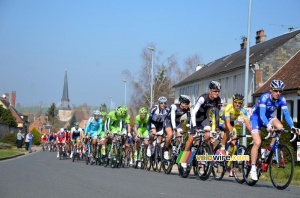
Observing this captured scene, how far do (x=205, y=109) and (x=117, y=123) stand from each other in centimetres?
679

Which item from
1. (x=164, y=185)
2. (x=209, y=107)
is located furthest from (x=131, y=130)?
(x=164, y=185)

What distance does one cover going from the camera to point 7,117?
276ft

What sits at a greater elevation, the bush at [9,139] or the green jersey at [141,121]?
the green jersey at [141,121]

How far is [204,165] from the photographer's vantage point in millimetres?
13469

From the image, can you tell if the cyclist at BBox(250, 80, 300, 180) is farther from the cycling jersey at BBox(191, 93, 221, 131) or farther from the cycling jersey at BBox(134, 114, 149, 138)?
the cycling jersey at BBox(134, 114, 149, 138)

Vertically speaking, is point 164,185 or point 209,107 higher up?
point 209,107

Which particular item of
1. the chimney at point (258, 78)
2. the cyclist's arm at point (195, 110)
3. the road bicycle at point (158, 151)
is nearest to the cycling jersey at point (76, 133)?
the road bicycle at point (158, 151)

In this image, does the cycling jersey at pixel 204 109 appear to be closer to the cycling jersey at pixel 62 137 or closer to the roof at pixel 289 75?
the cycling jersey at pixel 62 137

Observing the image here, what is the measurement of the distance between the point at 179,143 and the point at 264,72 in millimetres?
33059

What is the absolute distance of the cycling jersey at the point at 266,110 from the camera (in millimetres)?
11148

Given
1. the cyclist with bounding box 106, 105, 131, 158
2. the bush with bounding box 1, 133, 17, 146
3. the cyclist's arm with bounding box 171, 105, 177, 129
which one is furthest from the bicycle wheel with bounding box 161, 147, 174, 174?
the bush with bounding box 1, 133, 17, 146

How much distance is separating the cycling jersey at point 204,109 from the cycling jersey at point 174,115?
1.44m

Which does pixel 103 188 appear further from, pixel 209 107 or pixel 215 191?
pixel 209 107

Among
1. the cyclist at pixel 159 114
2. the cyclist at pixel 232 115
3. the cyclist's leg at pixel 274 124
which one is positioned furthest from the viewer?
the cyclist at pixel 159 114
